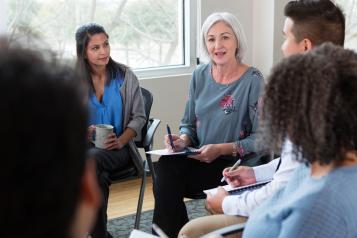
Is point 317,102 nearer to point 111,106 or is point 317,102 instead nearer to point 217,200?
point 217,200

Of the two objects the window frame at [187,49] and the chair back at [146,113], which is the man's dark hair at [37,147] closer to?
the chair back at [146,113]

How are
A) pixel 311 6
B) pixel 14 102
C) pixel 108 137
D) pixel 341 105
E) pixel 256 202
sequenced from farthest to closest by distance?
pixel 108 137
pixel 311 6
pixel 256 202
pixel 341 105
pixel 14 102

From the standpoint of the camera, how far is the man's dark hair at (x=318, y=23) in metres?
1.93

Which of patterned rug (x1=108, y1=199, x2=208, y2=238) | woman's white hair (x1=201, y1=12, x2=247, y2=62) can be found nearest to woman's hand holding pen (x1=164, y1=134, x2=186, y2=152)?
woman's white hair (x1=201, y1=12, x2=247, y2=62)

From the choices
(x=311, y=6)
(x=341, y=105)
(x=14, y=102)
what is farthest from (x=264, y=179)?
(x=14, y=102)

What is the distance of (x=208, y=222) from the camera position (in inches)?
71.7

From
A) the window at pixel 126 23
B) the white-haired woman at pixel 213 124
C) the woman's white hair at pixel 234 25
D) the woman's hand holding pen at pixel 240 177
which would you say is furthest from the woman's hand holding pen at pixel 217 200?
the window at pixel 126 23

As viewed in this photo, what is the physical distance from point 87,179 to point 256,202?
121 cm

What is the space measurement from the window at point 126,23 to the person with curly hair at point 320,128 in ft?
7.31

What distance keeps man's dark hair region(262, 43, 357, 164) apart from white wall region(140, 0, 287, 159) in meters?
2.50

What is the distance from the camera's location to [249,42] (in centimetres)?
411

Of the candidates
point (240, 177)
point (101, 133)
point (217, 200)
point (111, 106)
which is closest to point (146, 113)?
point (111, 106)

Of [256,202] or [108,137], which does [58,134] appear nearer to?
[256,202]

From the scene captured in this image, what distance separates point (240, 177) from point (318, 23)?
675 mm
